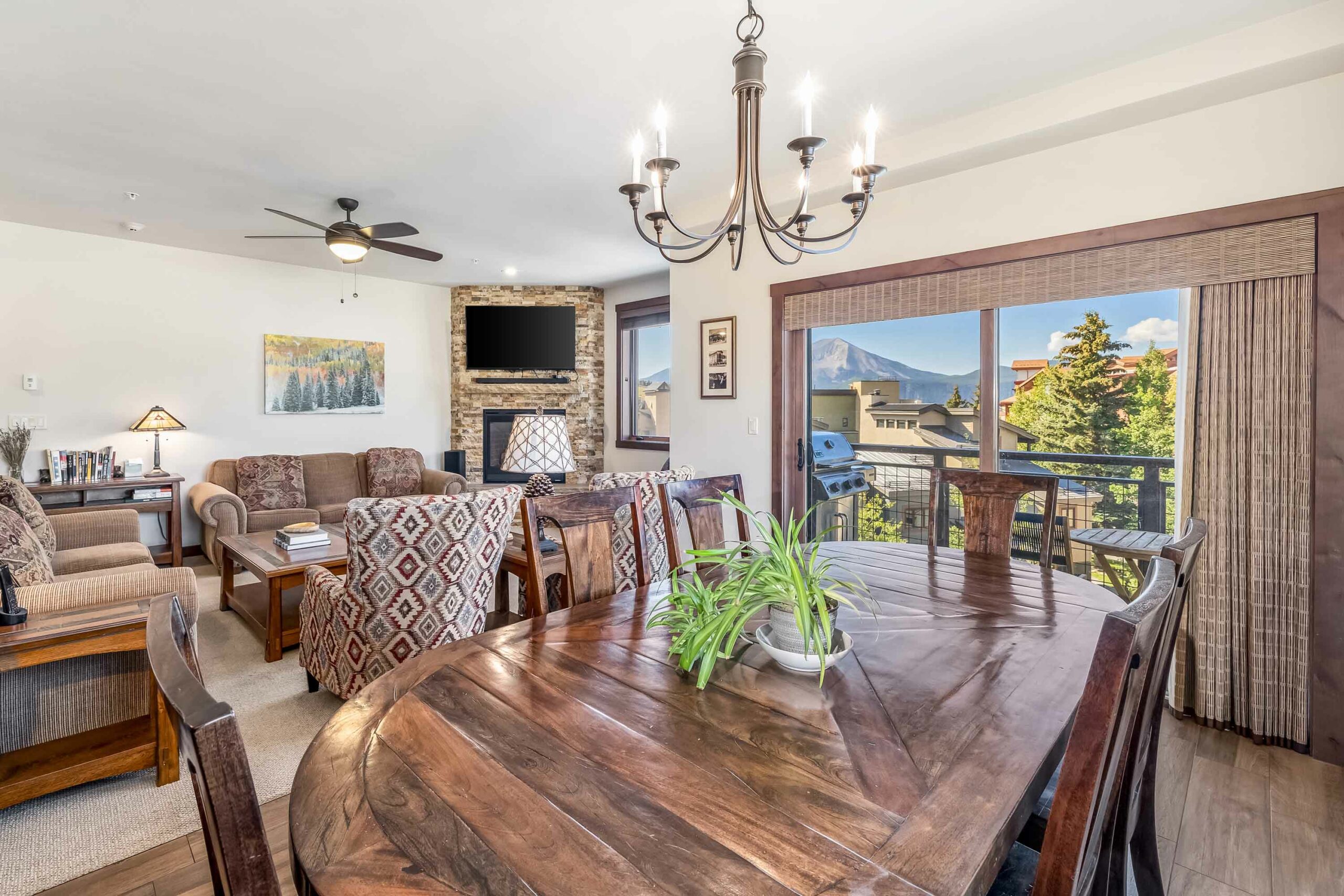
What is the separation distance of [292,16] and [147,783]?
2.65 metres

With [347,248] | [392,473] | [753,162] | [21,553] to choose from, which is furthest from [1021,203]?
[392,473]

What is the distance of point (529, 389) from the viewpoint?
655 centimetres

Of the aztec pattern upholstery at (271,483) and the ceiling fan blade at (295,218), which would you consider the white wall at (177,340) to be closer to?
the aztec pattern upholstery at (271,483)

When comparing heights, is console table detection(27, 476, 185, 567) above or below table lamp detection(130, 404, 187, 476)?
below

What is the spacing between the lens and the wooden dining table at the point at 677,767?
685 millimetres

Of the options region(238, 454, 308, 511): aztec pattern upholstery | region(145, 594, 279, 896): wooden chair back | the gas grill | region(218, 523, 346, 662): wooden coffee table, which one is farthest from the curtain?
region(238, 454, 308, 511): aztec pattern upholstery

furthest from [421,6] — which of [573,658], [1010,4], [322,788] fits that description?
[322,788]

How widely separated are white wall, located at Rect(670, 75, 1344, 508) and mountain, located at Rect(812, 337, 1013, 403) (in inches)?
13.4

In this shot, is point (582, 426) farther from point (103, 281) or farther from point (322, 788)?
point (322, 788)

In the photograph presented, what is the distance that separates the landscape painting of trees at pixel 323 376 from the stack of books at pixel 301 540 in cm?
249

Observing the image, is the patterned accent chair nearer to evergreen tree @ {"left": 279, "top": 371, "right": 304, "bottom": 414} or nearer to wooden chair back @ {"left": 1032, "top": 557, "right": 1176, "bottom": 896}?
wooden chair back @ {"left": 1032, "top": 557, "right": 1176, "bottom": 896}

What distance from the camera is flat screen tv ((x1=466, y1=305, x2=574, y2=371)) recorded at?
21.2ft

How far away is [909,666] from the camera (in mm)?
1247

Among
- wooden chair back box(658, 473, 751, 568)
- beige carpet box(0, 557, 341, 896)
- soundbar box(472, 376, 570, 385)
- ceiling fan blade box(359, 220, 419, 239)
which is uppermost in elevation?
ceiling fan blade box(359, 220, 419, 239)
